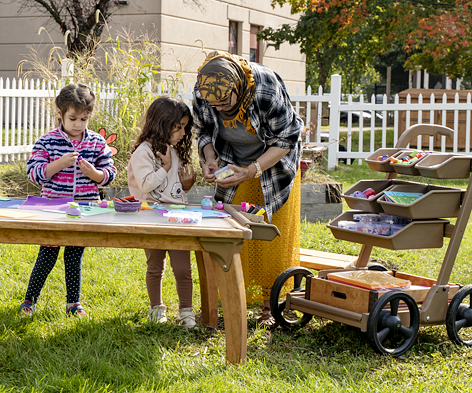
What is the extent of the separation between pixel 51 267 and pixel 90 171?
2.27 feet

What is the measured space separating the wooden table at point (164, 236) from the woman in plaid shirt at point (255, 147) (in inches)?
27.3

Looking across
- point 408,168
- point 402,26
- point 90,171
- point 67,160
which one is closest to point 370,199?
point 408,168

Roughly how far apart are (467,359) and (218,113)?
6.73 ft

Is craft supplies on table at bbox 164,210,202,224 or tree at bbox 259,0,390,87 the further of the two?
tree at bbox 259,0,390,87

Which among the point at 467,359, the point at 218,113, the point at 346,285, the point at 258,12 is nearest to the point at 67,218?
the point at 218,113

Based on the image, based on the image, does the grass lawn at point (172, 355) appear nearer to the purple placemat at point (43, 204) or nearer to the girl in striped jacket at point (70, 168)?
the girl in striped jacket at point (70, 168)

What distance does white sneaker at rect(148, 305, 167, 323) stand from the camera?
3482 millimetres

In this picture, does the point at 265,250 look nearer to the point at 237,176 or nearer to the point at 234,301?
the point at 237,176

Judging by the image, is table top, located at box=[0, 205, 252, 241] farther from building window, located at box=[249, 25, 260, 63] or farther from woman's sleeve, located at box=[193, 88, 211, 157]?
building window, located at box=[249, 25, 260, 63]

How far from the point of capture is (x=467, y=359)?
313 centimetres

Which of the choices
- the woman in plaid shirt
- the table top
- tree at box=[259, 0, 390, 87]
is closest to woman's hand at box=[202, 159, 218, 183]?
the woman in plaid shirt

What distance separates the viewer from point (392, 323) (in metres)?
3.06

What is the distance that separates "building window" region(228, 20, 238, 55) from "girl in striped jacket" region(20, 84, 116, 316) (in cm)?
1427

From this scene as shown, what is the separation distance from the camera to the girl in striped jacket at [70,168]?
11.1 feet
